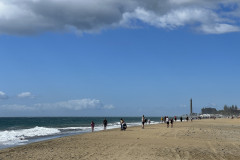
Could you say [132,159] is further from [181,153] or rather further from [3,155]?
[3,155]

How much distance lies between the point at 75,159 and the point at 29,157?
102 inches

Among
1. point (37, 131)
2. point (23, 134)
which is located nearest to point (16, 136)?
point (23, 134)

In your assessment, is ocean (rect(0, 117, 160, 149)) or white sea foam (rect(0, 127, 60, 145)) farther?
ocean (rect(0, 117, 160, 149))

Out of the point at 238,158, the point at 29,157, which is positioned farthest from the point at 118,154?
the point at 238,158

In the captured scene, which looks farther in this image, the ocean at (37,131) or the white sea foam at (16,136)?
the ocean at (37,131)

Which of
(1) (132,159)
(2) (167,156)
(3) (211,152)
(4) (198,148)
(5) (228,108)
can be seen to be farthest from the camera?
(5) (228,108)

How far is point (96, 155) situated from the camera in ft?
44.3

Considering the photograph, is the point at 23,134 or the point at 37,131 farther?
the point at 37,131

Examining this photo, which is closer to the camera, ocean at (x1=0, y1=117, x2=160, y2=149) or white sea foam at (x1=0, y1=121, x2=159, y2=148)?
white sea foam at (x1=0, y1=121, x2=159, y2=148)

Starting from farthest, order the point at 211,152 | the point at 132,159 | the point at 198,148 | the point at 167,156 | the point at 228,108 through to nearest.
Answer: the point at 228,108
the point at 198,148
the point at 211,152
the point at 167,156
the point at 132,159

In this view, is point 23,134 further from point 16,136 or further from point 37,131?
point 37,131

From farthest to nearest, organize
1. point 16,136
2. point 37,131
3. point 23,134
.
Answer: point 37,131
point 23,134
point 16,136

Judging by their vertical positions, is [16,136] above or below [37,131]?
above

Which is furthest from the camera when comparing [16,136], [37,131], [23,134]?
[37,131]
